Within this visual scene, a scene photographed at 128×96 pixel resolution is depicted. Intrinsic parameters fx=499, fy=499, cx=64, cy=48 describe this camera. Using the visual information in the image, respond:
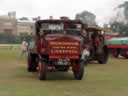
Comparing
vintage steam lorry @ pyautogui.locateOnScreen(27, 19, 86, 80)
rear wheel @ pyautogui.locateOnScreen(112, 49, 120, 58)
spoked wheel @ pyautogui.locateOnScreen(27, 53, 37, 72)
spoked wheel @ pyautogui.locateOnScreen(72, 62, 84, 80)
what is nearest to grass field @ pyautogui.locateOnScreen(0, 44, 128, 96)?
spoked wheel @ pyautogui.locateOnScreen(72, 62, 84, 80)

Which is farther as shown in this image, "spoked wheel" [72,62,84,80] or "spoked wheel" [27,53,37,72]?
"spoked wheel" [27,53,37,72]

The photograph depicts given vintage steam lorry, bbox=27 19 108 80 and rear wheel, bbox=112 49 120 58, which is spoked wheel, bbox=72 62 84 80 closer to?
vintage steam lorry, bbox=27 19 108 80

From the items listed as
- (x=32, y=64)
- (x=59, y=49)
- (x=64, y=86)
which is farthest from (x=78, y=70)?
(x=32, y=64)

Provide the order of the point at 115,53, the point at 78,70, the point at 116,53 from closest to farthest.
Result: the point at 78,70 → the point at 116,53 → the point at 115,53

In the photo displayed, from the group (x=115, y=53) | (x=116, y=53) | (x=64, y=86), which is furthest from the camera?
(x=115, y=53)

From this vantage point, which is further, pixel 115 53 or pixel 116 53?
pixel 115 53

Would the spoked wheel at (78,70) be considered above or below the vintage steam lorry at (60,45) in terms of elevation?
below

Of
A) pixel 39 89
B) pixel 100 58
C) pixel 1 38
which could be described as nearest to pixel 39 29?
pixel 39 89

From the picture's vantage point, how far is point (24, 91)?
14.0 meters

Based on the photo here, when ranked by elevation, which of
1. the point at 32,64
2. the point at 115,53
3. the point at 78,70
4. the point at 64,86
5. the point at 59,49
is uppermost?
the point at 59,49

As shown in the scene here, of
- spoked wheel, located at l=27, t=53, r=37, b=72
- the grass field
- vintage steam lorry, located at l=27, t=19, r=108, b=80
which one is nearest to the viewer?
the grass field

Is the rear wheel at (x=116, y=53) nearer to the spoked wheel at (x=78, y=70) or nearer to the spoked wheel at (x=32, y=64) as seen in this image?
the spoked wheel at (x=32, y=64)

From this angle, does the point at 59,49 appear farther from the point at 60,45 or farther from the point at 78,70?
the point at 78,70

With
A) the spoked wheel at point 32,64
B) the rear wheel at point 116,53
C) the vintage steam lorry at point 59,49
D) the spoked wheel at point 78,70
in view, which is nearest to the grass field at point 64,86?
the spoked wheel at point 78,70
